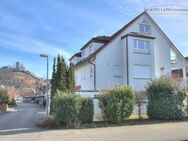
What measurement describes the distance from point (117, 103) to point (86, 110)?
211cm

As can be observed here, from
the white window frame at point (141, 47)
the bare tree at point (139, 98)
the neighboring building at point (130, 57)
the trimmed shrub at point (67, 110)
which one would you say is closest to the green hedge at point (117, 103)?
the bare tree at point (139, 98)

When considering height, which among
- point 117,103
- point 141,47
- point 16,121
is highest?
point 141,47

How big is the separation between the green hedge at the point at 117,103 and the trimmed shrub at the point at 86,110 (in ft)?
2.90

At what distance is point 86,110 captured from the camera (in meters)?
18.0

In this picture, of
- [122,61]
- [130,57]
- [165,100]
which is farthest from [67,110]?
[122,61]

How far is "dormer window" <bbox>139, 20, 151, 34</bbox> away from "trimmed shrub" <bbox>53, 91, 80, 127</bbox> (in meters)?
19.1

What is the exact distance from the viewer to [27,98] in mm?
119938

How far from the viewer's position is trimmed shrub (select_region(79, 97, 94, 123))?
1788 centimetres

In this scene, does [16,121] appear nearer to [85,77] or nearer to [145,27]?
[85,77]

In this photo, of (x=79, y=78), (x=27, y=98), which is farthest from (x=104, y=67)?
(x=27, y=98)

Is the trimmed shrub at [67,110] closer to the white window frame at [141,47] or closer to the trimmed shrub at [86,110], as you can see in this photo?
the trimmed shrub at [86,110]

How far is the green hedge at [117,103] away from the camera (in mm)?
18172

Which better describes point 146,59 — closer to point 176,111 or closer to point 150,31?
point 150,31

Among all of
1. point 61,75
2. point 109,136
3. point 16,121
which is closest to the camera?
point 109,136
